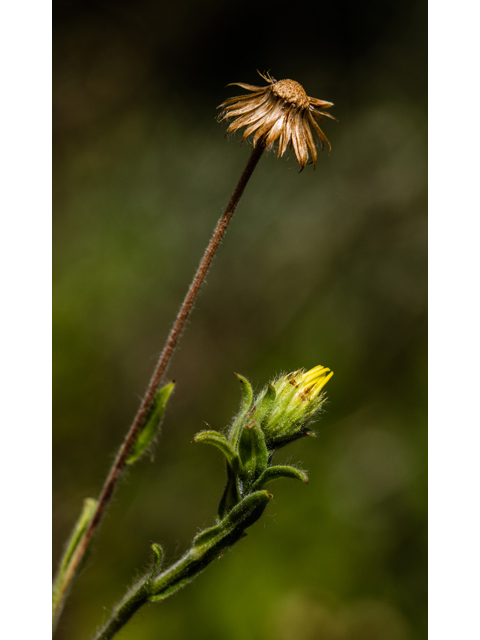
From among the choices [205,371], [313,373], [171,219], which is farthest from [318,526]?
[171,219]

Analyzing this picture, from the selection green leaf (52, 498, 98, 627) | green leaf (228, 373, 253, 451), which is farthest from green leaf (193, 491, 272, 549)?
green leaf (52, 498, 98, 627)

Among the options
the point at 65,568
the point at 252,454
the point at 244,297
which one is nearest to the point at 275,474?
the point at 252,454

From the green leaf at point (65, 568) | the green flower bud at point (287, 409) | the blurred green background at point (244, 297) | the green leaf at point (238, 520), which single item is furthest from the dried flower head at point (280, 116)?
the blurred green background at point (244, 297)

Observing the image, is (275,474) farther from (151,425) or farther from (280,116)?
(280,116)

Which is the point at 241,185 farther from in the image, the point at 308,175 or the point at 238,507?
the point at 308,175

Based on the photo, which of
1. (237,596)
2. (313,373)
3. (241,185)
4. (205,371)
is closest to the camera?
(241,185)

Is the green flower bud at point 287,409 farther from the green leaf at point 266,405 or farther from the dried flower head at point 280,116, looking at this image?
the dried flower head at point 280,116
